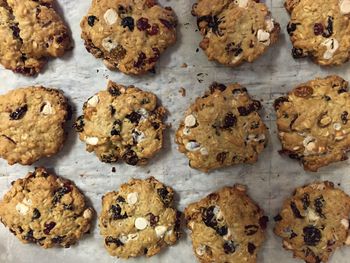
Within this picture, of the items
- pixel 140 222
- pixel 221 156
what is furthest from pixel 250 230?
pixel 140 222

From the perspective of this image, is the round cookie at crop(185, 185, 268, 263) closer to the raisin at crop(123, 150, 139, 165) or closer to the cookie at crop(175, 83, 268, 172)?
the cookie at crop(175, 83, 268, 172)

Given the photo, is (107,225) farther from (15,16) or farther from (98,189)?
(15,16)

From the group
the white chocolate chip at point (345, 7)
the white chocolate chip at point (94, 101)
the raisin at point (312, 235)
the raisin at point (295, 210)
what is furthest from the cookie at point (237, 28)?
the raisin at point (312, 235)

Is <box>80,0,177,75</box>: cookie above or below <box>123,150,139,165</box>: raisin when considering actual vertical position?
above

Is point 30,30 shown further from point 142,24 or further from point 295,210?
point 295,210

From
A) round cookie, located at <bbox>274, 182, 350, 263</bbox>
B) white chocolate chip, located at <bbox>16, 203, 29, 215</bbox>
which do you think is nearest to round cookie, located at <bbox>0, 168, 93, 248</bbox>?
white chocolate chip, located at <bbox>16, 203, 29, 215</bbox>

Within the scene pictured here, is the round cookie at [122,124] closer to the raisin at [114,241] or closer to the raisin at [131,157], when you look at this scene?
the raisin at [131,157]

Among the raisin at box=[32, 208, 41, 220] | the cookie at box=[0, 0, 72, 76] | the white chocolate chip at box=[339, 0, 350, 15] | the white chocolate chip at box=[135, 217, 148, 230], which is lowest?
the white chocolate chip at box=[135, 217, 148, 230]
